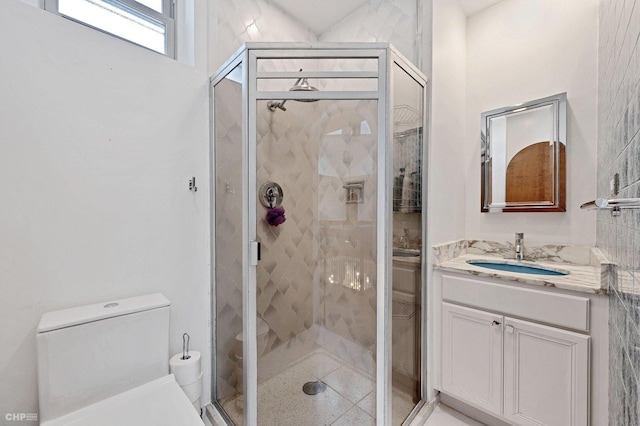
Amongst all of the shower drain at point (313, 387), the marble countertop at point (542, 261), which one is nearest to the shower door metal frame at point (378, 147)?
the shower drain at point (313, 387)

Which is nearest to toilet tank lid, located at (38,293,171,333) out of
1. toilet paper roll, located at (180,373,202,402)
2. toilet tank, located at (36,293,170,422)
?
toilet tank, located at (36,293,170,422)

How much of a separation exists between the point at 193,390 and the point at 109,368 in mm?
425

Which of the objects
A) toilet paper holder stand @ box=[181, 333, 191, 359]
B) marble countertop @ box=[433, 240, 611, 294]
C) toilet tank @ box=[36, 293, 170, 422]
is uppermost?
marble countertop @ box=[433, 240, 611, 294]

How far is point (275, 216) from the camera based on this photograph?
1.37 metres

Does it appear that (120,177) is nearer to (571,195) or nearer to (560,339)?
(560,339)

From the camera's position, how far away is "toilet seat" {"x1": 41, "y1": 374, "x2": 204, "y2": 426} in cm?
99

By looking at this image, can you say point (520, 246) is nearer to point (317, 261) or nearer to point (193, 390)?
point (317, 261)

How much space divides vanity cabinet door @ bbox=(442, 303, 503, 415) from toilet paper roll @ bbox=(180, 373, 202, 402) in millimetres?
1433

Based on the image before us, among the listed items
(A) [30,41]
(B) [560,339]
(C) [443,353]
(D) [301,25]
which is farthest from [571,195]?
(A) [30,41]

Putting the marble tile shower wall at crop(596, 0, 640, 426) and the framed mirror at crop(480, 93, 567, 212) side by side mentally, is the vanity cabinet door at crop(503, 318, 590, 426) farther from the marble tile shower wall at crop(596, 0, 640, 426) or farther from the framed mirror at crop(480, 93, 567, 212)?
the framed mirror at crop(480, 93, 567, 212)

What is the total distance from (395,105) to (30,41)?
64.3 inches

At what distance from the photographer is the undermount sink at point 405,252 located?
1.43 meters

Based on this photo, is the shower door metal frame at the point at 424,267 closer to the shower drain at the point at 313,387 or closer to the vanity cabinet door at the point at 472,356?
the vanity cabinet door at the point at 472,356

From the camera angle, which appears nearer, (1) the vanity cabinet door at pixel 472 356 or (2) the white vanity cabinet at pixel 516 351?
(2) the white vanity cabinet at pixel 516 351
